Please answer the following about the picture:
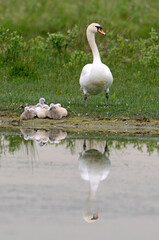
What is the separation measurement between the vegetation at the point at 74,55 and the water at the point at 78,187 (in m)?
2.94

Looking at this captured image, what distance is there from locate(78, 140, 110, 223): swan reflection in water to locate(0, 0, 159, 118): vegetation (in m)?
3.58

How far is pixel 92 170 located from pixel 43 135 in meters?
3.03

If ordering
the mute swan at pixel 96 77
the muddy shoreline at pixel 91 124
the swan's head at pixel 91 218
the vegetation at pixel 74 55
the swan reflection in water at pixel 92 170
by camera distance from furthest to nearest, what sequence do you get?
1. the vegetation at pixel 74 55
2. the mute swan at pixel 96 77
3. the muddy shoreline at pixel 91 124
4. the swan reflection in water at pixel 92 170
5. the swan's head at pixel 91 218

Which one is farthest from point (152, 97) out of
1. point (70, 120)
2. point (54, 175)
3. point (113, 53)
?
point (54, 175)

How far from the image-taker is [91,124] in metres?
12.6

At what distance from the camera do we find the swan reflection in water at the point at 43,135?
35.3 feet

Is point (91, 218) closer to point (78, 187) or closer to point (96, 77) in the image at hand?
point (78, 187)

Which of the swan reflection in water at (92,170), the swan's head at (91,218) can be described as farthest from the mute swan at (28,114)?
the swan's head at (91,218)

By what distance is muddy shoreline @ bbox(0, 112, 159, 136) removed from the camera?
12.2 m

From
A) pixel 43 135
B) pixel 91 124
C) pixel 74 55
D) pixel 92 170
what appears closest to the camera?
pixel 92 170

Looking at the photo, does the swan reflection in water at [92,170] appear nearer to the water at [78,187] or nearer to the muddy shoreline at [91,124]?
the water at [78,187]

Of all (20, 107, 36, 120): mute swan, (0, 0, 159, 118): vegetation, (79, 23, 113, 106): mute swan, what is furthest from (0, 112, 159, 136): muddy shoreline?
(79, 23, 113, 106): mute swan

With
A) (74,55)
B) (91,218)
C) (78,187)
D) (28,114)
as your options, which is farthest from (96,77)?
(91,218)

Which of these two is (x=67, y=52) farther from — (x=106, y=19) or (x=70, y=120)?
(x=70, y=120)
